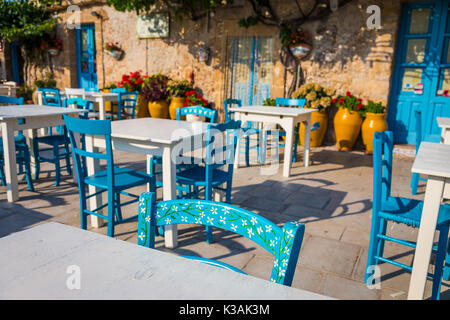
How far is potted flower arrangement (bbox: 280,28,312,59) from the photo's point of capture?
660 cm

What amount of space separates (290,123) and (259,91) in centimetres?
326

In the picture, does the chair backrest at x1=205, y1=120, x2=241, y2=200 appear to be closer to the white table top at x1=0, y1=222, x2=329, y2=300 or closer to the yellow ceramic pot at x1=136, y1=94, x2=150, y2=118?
the white table top at x1=0, y1=222, x2=329, y2=300

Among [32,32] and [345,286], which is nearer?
[345,286]

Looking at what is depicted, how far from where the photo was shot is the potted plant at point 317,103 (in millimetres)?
6352

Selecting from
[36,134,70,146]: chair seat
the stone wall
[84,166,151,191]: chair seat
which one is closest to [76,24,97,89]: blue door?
the stone wall

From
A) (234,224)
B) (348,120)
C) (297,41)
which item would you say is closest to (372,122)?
(348,120)

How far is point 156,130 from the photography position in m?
2.76

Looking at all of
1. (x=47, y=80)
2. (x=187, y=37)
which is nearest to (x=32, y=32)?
(x=47, y=80)

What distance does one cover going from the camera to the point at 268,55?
7230mm

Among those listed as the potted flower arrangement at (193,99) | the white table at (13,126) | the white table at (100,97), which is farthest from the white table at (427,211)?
the potted flower arrangement at (193,99)

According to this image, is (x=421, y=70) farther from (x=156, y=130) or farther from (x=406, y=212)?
(x=156, y=130)

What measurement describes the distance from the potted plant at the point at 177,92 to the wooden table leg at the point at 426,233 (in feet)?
21.5

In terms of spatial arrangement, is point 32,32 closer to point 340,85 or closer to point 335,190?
point 340,85

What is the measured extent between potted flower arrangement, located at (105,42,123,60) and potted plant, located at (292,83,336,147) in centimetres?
487
